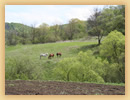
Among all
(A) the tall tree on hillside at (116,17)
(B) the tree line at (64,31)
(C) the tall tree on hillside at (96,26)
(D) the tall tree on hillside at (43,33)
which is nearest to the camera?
(A) the tall tree on hillside at (116,17)

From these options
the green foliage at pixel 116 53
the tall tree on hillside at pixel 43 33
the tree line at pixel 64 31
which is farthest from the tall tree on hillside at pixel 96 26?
the tall tree on hillside at pixel 43 33

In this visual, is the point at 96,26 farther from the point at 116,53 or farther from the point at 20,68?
the point at 20,68

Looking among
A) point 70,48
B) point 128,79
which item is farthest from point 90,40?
point 128,79

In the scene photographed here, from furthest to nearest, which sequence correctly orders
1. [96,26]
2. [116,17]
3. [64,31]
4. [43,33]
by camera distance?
[64,31], [43,33], [96,26], [116,17]

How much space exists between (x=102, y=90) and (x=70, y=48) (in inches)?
1176

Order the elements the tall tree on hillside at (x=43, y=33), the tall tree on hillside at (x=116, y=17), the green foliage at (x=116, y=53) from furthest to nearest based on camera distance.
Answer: the tall tree on hillside at (x=43, y=33), the tall tree on hillside at (x=116, y=17), the green foliage at (x=116, y=53)

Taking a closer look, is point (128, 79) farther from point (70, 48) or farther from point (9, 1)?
point (70, 48)

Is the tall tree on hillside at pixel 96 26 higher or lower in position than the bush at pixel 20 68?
higher

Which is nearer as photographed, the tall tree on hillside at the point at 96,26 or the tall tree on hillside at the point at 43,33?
the tall tree on hillside at the point at 96,26

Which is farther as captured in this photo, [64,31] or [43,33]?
[64,31]

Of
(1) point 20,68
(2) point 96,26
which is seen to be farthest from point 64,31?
(1) point 20,68

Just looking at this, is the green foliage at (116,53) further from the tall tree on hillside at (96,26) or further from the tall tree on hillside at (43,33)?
the tall tree on hillside at (43,33)

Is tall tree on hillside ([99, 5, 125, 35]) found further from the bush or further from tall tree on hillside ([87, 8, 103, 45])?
the bush

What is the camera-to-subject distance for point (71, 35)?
6284 cm
